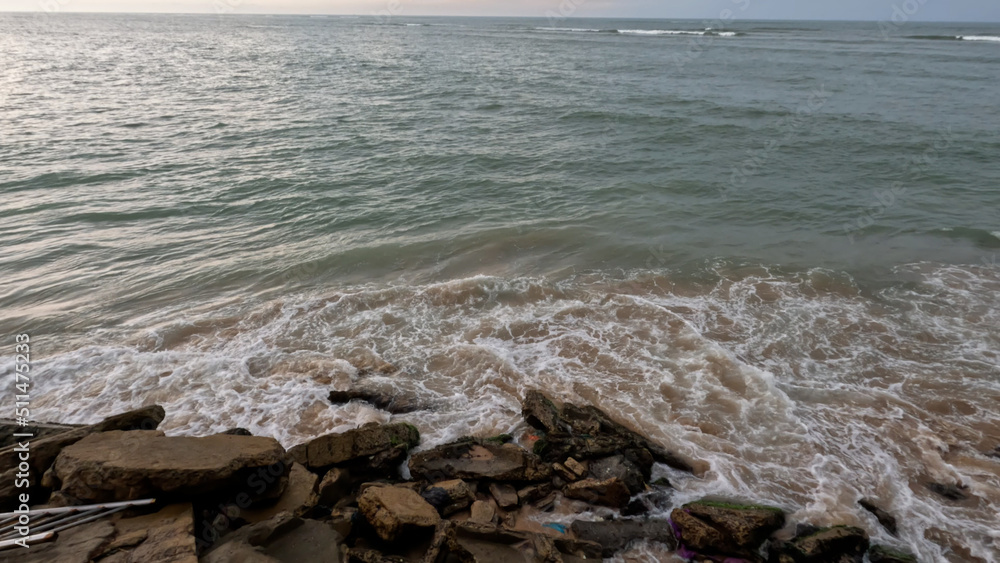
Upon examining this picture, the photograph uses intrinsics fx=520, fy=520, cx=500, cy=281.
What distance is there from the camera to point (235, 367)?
1009 cm

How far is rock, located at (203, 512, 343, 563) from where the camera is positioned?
528cm

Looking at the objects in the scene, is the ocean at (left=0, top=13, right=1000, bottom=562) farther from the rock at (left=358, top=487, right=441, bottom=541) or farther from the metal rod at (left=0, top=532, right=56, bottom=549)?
the metal rod at (left=0, top=532, right=56, bottom=549)

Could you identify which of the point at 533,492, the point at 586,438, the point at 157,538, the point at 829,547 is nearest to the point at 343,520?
the point at 157,538

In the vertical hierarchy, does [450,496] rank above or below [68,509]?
below

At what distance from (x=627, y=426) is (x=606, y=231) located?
893 cm

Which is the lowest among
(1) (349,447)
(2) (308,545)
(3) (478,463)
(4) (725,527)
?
(3) (478,463)

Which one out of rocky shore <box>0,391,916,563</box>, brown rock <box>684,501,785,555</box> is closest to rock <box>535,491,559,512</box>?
rocky shore <box>0,391,916,563</box>

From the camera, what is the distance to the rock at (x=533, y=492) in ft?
23.3

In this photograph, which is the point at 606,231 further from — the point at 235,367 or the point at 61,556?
the point at 61,556

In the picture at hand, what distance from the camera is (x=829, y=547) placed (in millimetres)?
6145

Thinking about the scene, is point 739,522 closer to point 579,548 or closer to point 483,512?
point 579,548

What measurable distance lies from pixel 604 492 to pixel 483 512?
5.41 feet

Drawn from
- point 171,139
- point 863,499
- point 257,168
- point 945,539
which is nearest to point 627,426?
point 863,499

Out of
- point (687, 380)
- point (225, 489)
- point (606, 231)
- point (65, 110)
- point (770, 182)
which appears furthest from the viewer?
point (65, 110)
